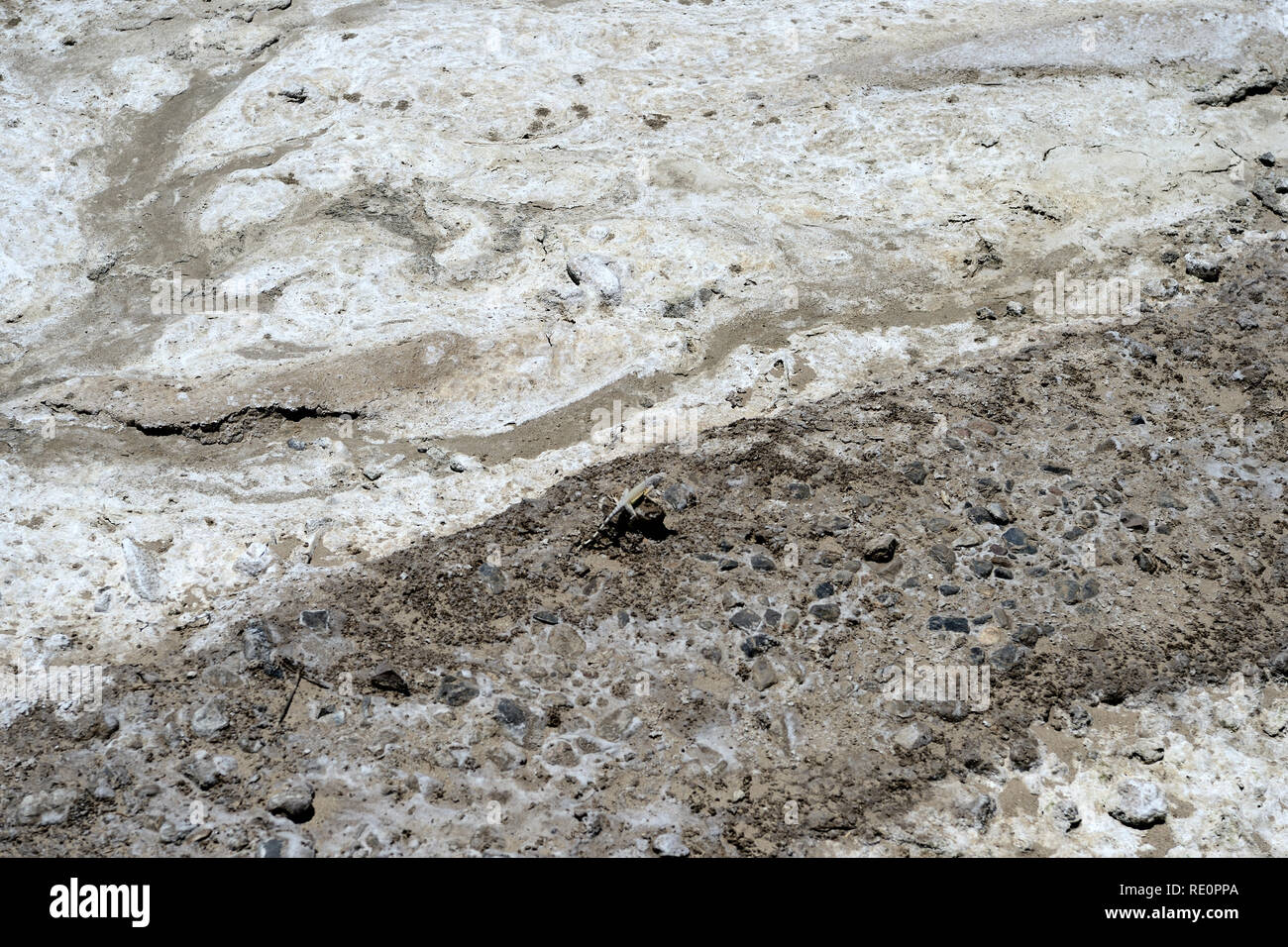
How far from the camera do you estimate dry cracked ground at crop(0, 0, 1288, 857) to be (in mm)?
6535

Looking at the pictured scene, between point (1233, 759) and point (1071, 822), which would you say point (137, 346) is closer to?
point (1071, 822)

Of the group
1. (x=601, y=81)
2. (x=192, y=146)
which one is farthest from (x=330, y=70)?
(x=601, y=81)

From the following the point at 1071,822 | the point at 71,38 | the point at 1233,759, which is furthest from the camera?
the point at 71,38

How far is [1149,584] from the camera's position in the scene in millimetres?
7750

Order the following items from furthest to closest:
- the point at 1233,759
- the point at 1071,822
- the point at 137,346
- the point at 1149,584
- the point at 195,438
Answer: the point at 137,346
the point at 195,438
the point at 1149,584
the point at 1233,759
the point at 1071,822

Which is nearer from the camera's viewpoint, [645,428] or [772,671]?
[772,671]

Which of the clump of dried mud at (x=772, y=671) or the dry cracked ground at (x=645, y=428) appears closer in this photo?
the clump of dried mud at (x=772, y=671)

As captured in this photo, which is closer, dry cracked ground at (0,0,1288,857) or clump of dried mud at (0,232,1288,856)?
clump of dried mud at (0,232,1288,856)

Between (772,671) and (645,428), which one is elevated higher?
(645,428)

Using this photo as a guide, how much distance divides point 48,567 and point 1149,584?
8.05 metres

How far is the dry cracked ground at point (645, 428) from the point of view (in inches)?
257

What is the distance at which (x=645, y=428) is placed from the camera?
29.9ft
